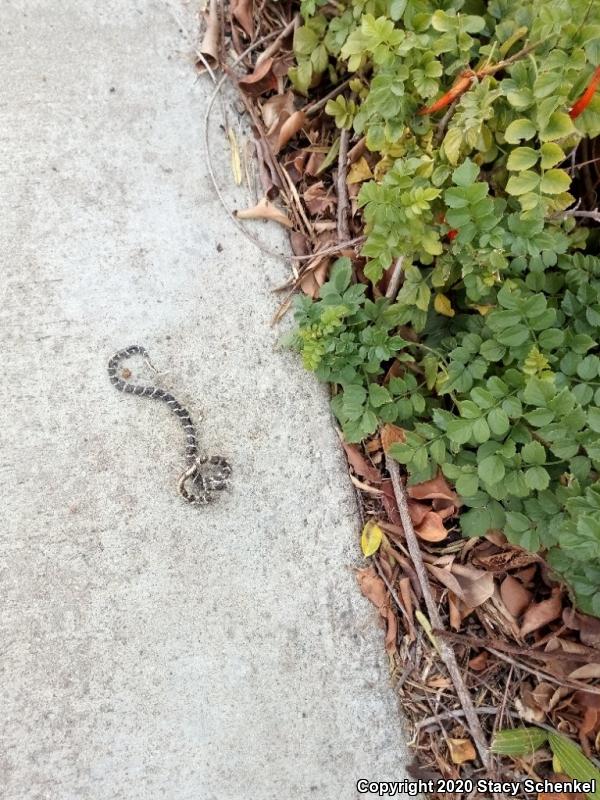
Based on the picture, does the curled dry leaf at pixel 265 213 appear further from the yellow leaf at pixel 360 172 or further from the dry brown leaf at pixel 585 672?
the dry brown leaf at pixel 585 672

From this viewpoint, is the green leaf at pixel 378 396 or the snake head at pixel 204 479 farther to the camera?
the snake head at pixel 204 479

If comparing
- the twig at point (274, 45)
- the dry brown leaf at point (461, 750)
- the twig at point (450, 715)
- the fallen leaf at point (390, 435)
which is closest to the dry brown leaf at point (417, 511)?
the fallen leaf at point (390, 435)

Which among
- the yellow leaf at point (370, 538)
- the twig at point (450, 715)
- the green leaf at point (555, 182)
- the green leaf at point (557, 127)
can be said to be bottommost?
the twig at point (450, 715)

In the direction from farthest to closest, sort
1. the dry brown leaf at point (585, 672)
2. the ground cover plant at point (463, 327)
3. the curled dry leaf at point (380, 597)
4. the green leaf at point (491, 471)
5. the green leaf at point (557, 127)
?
the curled dry leaf at point (380, 597)
the dry brown leaf at point (585, 672)
the green leaf at point (491, 471)
the ground cover plant at point (463, 327)
the green leaf at point (557, 127)

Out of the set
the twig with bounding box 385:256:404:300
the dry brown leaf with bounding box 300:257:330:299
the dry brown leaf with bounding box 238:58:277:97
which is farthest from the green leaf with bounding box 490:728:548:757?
the dry brown leaf with bounding box 238:58:277:97

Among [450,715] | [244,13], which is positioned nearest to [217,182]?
[244,13]

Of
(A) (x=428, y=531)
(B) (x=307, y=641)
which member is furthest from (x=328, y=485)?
(B) (x=307, y=641)

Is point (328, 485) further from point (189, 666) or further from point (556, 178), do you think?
point (556, 178)
